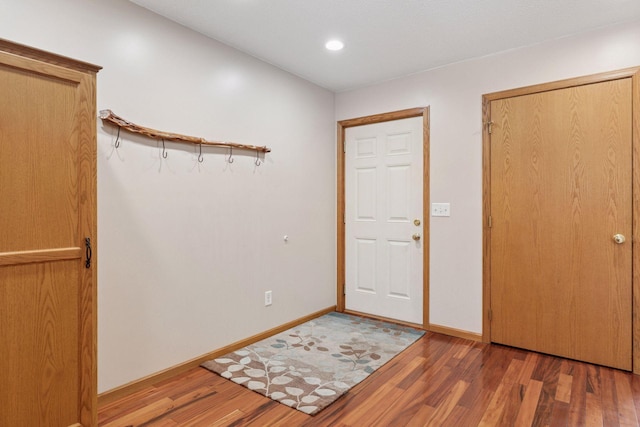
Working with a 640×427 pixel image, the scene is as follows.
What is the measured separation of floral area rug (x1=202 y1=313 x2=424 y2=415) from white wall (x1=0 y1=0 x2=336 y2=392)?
0.23 metres

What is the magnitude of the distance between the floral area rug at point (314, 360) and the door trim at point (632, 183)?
0.79 m

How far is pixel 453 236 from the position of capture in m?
3.24

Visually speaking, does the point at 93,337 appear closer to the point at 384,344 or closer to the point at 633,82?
the point at 384,344

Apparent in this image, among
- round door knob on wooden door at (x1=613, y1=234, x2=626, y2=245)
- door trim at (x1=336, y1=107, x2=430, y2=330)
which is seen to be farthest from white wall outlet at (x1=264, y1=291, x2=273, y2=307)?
round door knob on wooden door at (x1=613, y1=234, x2=626, y2=245)

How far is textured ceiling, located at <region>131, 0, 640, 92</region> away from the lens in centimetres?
227

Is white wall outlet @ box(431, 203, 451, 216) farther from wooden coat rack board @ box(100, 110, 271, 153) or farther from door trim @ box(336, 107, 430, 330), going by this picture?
wooden coat rack board @ box(100, 110, 271, 153)

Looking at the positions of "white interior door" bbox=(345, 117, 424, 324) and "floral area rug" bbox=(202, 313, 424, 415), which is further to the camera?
"white interior door" bbox=(345, 117, 424, 324)

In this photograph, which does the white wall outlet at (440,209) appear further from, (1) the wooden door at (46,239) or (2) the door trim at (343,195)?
(1) the wooden door at (46,239)

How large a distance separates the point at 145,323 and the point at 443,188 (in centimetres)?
263

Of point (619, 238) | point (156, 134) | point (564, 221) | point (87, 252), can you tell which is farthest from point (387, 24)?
point (87, 252)

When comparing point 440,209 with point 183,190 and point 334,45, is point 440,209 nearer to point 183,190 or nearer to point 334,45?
point 334,45

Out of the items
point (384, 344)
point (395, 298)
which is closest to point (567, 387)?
point (384, 344)

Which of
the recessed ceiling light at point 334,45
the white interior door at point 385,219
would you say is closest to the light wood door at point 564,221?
the white interior door at point 385,219

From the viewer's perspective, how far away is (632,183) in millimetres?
2488
